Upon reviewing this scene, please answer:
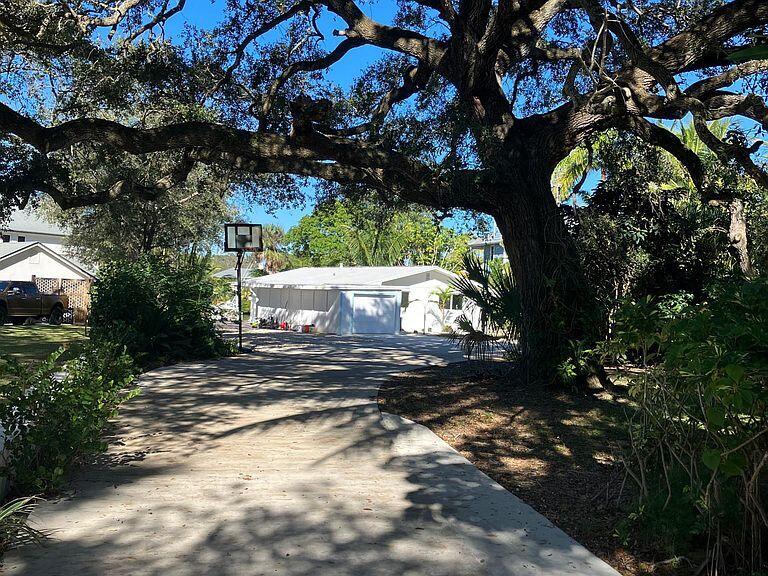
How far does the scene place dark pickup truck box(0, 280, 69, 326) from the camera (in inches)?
1118

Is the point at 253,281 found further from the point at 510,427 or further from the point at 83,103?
the point at 510,427

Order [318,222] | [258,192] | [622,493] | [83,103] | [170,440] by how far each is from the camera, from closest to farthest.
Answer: [622,493] < [170,440] < [83,103] < [258,192] < [318,222]

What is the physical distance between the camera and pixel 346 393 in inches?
429

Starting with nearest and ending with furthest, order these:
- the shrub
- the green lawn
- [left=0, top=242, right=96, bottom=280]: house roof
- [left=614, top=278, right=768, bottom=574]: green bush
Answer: [left=614, top=278, right=768, bottom=574]: green bush, the shrub, the green lawn, [left=0, top=242, right=96, bottom=280]: house roof

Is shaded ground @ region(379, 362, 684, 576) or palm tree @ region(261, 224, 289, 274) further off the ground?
palm tree @ region(261, 224, 289, 274)

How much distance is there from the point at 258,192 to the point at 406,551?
43.3 ft

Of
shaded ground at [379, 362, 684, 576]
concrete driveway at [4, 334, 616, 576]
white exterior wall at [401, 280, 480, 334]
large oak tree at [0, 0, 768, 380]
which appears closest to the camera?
concrete driveway at [4, 334, 616, 576]

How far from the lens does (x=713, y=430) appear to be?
383 cm

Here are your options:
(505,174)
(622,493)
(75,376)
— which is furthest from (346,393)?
(622,493)

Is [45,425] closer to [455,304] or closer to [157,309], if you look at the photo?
[157,309]

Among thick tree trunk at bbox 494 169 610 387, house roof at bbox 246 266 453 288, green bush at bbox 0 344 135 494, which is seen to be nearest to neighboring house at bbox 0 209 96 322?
house roof at bbox 246 266 453 288

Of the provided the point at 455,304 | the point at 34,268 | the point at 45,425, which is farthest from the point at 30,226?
the point at 45,425

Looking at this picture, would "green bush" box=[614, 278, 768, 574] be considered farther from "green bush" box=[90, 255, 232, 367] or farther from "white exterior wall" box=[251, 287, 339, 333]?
"white exterior wall" box=[251, 287, 339, 333]

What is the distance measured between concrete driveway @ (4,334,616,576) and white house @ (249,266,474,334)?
2247cm
